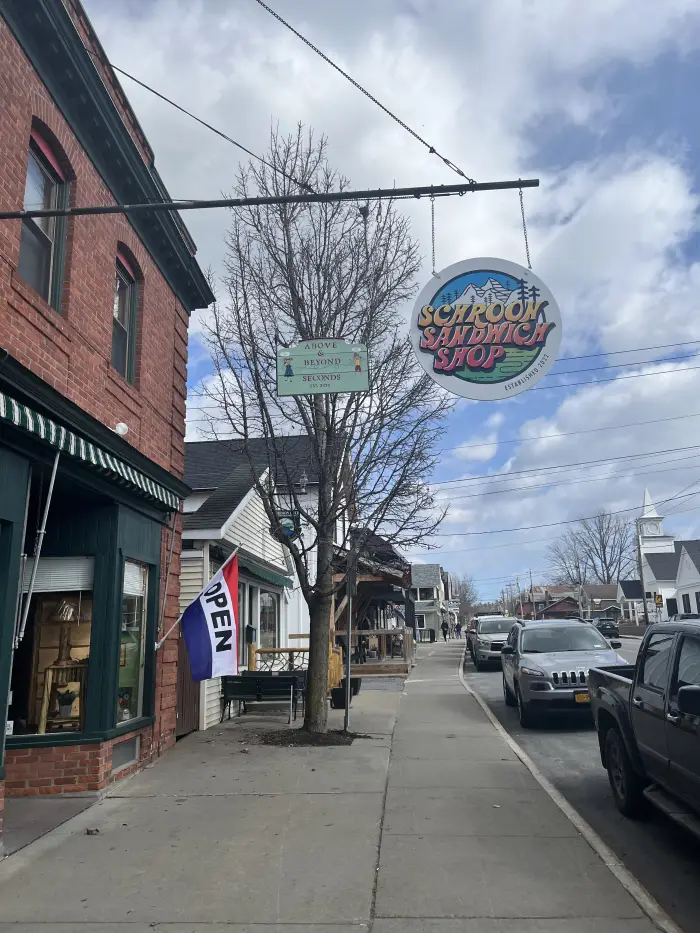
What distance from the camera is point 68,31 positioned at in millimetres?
7031

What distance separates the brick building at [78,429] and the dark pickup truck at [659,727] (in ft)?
16.0

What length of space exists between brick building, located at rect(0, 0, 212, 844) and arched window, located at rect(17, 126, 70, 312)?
2cm

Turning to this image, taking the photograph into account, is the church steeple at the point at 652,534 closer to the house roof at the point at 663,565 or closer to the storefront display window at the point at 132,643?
the house roof at the point at 663,565

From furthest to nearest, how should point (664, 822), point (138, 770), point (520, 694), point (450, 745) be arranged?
point (520, 694) → point (450, 745) → point (138, 770) → point (664, 822)

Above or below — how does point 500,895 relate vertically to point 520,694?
below

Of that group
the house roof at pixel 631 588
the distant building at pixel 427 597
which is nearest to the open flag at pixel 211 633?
the distant building at pixel 427 597

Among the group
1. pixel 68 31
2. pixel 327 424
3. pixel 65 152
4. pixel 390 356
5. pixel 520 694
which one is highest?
pixel 68 31

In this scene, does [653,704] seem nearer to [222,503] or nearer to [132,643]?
[132,643]

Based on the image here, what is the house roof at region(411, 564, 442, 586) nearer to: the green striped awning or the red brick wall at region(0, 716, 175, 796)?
the green striped awning

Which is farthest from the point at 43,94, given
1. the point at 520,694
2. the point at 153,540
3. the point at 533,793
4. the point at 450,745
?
the point at 520,694

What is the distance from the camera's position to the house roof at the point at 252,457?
1066 centimetres

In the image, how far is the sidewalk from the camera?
4469 mm

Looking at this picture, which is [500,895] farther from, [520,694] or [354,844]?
[520,694]

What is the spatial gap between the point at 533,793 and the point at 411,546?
415cm
